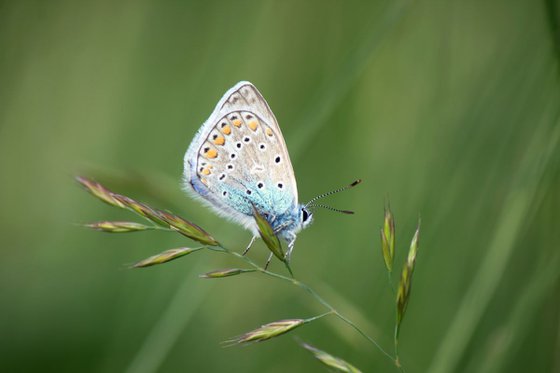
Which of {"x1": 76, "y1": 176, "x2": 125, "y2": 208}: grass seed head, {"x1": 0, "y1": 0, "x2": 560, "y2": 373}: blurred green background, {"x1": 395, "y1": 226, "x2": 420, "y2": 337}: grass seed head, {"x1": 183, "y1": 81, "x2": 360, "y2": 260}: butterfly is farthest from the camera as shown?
{"x1": 183, "y1": 81, "x2": 360, "y2": 260}: butterfly

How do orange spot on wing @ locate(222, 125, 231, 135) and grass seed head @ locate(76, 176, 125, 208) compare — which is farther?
orange spot on wing @ locate(222, 125, 231, 135)

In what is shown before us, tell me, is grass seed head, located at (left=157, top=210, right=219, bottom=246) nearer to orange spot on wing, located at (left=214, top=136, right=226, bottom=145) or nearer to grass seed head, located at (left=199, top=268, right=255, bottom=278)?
grass seed head, located at (left=199, top=268, right=255, bottom=278)

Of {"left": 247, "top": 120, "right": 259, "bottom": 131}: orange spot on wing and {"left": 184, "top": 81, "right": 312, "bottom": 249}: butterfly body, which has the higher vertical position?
{"left": 247, "top": 120, "right": 259, "bottom": 131}: orange spot on wing

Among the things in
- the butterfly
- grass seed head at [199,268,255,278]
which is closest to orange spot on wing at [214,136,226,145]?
the butterfly

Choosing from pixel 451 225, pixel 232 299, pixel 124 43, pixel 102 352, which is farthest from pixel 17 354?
pixel 124 43

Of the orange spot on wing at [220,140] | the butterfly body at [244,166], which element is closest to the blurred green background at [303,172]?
the butterfly body at [244,166]

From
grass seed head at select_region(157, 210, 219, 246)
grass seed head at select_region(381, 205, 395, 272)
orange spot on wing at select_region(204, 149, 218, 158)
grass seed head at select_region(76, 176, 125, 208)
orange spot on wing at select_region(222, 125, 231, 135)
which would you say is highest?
grass seed head at select_region(381, 205, 395, 272)
